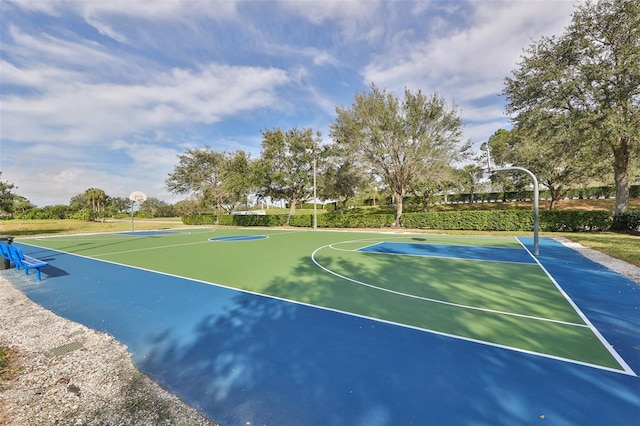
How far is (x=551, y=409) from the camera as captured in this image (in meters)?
2.57

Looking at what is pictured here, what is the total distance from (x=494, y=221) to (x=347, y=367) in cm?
2092

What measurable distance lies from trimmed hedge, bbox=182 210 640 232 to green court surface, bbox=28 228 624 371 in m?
9.34

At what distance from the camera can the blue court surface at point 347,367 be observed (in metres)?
2.57

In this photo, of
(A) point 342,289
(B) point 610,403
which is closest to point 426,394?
(B) point 610,403

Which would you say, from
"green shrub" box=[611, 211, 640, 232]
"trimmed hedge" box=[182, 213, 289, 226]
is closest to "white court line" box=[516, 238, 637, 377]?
"green shrub" box=[611, 211, 640, 232]

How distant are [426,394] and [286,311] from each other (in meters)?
2.86

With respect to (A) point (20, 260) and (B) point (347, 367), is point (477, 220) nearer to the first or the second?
(B) point (347, 367)

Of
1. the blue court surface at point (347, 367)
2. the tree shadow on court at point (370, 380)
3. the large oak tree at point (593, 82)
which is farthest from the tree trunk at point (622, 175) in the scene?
the tree shadow on court at point (370, 380)

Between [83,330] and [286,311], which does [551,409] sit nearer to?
[286,311]

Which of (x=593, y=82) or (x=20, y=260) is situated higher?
(x=593, y=82)

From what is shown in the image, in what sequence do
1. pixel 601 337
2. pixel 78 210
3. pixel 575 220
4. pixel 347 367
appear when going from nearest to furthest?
pixel 347 367 → pixel 601 337 → pixel 575 220 → pixel 78 210

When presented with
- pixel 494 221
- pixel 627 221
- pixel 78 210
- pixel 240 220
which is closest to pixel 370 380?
pixel 494 221

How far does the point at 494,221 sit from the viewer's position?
20031mm

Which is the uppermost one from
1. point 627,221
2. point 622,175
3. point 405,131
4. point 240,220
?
point 405,131
